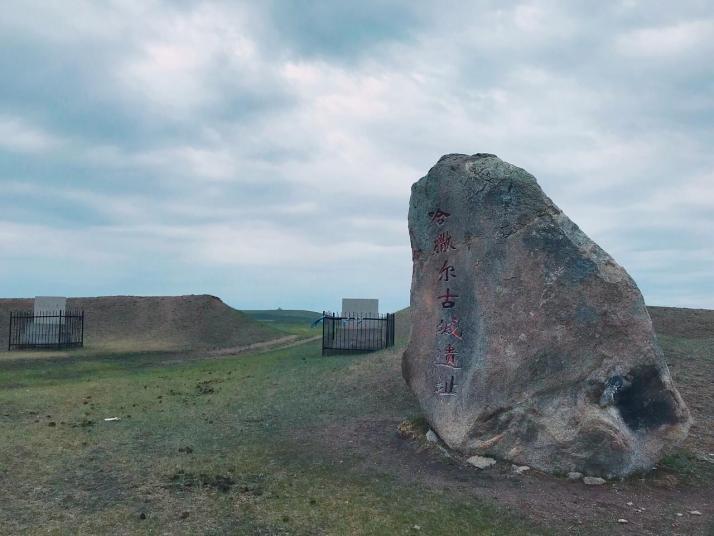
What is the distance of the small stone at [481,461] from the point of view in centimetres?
1201

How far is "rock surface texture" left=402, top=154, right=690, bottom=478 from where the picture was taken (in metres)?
11.6

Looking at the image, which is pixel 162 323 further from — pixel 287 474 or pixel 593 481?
→ pixel 593 481

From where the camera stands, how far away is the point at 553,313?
11977 millimetres

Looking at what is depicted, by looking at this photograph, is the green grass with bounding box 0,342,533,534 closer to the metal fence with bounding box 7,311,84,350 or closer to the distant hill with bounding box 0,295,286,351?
the metal fence with bounding box 7,311,84,350

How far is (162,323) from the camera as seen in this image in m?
46.2

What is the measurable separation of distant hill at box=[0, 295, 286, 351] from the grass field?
21.2 m

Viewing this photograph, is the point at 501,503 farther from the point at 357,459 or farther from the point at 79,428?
the point at 79,428

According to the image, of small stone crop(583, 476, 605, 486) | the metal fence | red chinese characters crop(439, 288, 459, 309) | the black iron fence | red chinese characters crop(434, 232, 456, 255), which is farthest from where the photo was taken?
the metal fence

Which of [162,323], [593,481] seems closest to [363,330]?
[162,323]

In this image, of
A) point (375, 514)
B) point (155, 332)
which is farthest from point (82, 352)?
point (375, 514)

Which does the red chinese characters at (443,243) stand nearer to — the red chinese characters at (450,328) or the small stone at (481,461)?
the red chinese characters at (450,328)

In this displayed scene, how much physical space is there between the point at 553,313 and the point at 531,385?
56.1 inches

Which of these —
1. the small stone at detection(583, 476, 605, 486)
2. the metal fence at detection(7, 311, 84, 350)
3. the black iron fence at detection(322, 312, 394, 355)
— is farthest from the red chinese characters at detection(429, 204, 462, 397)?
the metal fence at detection(7, 311, 84, 350)

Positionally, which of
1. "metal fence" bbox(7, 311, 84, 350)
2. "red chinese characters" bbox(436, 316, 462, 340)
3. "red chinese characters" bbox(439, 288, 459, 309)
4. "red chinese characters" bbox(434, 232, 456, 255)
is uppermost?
"red chinese characters" bbox(434, 232, 456, 255)
